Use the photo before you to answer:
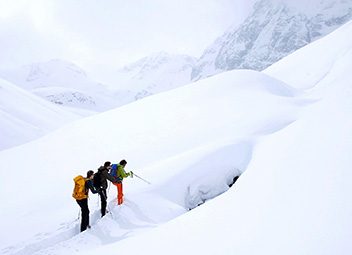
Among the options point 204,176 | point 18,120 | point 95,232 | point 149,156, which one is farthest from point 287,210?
point 18,120

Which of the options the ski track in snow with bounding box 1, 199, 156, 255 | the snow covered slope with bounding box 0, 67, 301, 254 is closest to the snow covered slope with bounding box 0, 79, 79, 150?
the snow covered slope with bounding box 0, 67, 301, 254

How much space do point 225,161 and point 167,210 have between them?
4.60m

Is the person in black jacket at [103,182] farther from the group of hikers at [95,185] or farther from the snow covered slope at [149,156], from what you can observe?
the snow covered slope at [149,156]

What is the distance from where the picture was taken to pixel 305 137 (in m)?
14.9

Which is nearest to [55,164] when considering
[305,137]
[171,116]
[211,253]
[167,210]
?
[171,116]

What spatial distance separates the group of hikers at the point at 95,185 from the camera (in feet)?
48.1

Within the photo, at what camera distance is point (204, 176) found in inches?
725

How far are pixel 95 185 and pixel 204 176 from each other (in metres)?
5.32

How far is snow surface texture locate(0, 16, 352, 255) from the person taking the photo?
898 centimetres

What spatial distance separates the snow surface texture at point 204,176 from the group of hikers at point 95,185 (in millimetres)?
525

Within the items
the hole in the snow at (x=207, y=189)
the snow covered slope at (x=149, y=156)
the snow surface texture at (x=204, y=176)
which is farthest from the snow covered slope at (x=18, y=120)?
the hole in the snow at (x=207, y=189)

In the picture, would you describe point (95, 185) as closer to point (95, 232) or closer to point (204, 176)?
point (95, 232)

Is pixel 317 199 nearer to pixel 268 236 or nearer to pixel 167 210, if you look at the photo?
pixel 268 236

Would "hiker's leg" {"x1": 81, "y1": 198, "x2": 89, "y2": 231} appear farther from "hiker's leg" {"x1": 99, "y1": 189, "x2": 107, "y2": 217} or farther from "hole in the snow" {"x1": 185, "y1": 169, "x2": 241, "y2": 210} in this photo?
"hole in the snow" {"x1": 185, "y1": 169, "x2": 241, "y2": 210}
